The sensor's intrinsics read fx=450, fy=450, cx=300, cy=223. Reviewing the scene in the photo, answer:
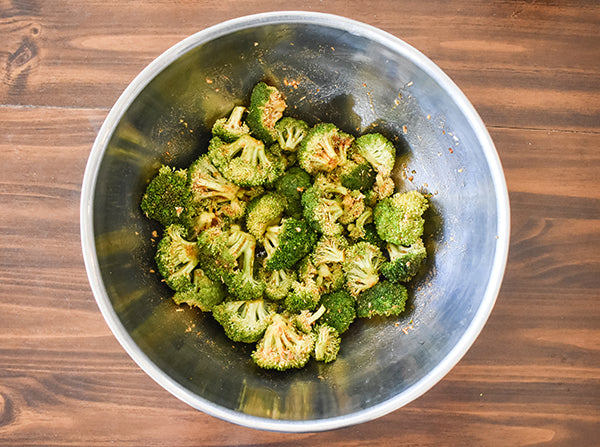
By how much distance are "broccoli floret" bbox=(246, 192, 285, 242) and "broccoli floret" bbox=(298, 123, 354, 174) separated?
0.15m

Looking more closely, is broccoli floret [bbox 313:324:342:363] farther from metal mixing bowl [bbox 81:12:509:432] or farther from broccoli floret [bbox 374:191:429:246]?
broccoli floret [bbox 374:191:429:246]

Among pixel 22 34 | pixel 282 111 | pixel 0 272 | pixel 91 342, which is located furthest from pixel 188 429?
pixel 22 34

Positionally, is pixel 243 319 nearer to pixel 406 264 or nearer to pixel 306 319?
pixel 306 319

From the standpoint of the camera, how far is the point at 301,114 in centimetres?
152

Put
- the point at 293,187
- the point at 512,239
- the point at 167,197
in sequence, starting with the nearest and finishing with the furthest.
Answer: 1. the point at 167,197
2. the point at 293,187
3. the point at 512,239

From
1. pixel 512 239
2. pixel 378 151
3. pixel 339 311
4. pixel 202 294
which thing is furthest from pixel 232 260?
pixel 512 239

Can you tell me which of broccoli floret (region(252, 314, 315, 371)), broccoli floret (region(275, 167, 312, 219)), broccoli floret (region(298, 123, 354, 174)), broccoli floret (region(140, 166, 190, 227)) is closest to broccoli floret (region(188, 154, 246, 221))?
broccoli floret (region(140, 166, 190, 227))

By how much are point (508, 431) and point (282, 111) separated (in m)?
1.49

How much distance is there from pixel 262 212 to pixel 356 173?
1.09ft

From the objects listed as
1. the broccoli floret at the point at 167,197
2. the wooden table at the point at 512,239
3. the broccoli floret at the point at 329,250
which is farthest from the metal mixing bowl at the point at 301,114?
the wooden table at the point at 512,239

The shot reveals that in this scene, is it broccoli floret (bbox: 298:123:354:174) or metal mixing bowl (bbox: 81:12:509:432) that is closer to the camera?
metal mixing bowl (bbox: 81:12:509:432)

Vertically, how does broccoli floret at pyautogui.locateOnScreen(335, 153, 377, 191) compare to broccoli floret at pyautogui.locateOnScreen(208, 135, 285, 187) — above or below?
below

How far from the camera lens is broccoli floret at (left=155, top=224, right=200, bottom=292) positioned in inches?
54.1

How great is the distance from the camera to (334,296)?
1.48 m
